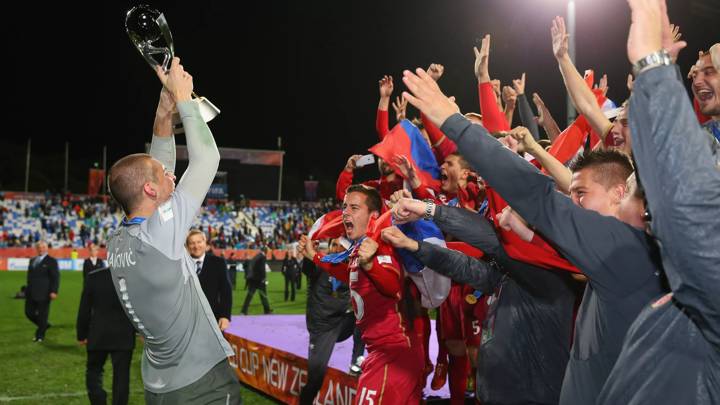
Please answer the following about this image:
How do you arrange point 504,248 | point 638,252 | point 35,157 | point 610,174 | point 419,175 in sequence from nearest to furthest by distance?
1. point 638,252
2. point 610,174
3. point 504,248
4. point 419,175
5. point 35,157

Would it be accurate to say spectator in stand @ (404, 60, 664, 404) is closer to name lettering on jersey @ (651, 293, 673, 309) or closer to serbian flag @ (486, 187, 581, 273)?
name lettering on jersey @ (651, 293, 673, 309)

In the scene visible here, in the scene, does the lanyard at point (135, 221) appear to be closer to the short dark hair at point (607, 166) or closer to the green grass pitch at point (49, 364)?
A: the short dark hair at point (607, 166)

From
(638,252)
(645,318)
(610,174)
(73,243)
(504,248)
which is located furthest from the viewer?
(73,243)

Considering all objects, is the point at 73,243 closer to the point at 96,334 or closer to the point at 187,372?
the point at 96,334

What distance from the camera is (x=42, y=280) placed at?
14.1 m

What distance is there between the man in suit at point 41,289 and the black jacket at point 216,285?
7.93 metres

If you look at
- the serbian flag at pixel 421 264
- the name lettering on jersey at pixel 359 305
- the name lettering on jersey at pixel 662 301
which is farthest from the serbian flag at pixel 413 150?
the name lettering on jersey at pixel 662 301

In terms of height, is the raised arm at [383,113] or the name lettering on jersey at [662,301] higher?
the raised arm at [383,113]

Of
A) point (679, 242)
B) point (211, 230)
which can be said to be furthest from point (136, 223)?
point (211, 230)

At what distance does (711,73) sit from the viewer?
3.37m

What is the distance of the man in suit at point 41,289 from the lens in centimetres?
1368

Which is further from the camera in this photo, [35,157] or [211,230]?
[35,157]

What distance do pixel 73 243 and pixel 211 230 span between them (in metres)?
9.97

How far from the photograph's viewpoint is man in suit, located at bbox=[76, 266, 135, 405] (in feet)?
23.1
